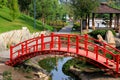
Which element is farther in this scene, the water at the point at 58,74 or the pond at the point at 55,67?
the pond at the point at 55,67

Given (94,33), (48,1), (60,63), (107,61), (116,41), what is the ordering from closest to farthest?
(107,61)
(60,63)
(116,41)
(94,33)
(48,1)

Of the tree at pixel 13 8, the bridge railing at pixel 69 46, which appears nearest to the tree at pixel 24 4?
the tree at pixel 13 8

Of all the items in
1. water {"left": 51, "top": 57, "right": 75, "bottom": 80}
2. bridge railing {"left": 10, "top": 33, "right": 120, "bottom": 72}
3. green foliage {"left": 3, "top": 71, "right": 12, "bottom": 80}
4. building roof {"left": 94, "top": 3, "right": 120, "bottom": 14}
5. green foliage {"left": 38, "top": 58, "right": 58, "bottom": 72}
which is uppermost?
building roof {"left": 94, "top": 3, "right": 120, "bottom": 14}

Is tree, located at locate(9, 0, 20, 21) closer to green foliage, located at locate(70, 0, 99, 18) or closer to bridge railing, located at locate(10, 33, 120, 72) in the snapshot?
green foliage, located at locate(70, 0, 99, 18)

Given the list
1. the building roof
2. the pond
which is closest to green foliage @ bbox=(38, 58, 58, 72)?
the pond

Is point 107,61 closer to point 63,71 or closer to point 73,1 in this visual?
point 63,71

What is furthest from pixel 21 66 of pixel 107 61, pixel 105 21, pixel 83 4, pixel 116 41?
pixel 105 21

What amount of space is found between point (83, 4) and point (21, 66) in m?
24.6

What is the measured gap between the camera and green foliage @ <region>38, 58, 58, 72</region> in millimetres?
25155

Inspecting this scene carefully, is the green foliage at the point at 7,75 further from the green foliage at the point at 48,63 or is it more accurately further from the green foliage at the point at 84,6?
the green foliage at the point at 84,6

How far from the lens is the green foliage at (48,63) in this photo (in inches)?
990

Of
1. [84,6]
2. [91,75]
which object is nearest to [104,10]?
[84,6]

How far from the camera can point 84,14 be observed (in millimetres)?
46156

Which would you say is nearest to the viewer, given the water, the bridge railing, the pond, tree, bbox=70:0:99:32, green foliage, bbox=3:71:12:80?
green foliage, bbox=3:71:12:80
